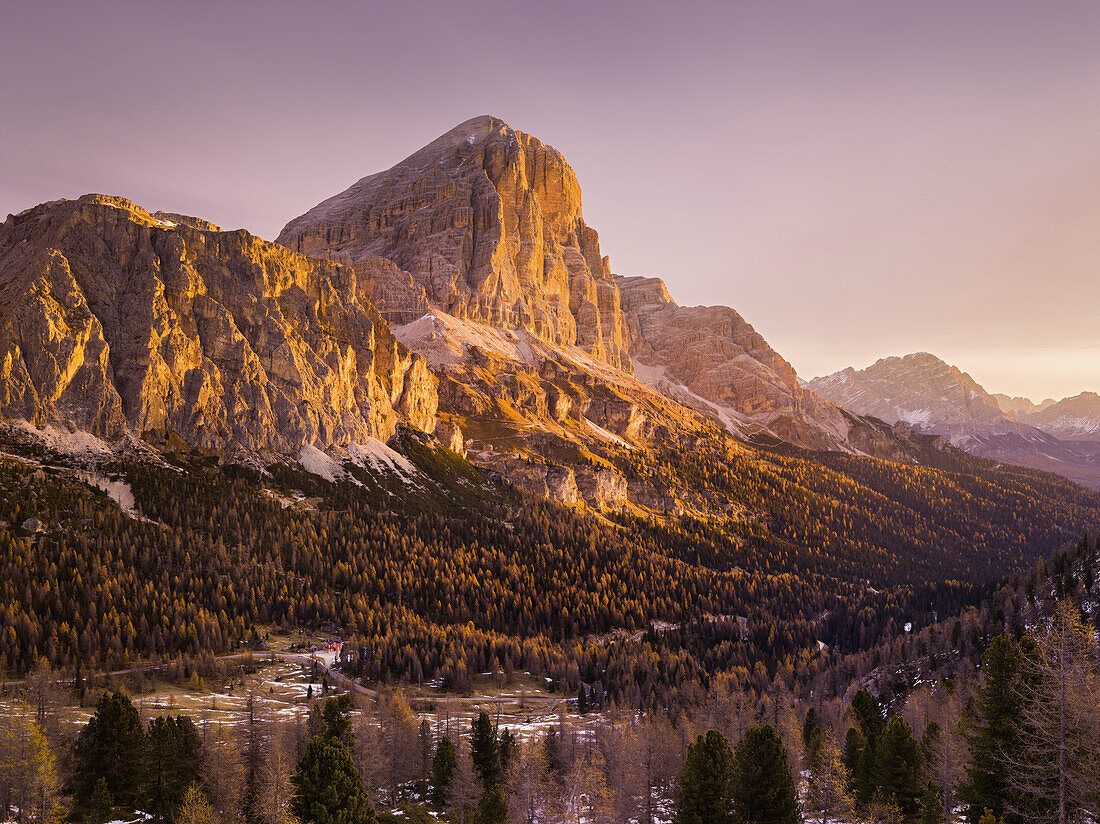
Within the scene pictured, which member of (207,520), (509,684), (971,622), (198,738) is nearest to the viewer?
(198,738)

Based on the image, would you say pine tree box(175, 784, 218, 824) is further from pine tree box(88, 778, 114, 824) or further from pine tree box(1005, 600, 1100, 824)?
pine tree box(1005, 600, 1100, 824)

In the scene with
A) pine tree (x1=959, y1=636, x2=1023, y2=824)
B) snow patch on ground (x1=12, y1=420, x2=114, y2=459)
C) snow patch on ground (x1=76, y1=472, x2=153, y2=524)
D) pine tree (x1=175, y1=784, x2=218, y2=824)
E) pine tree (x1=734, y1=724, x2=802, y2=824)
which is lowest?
pine tree (x1=175, y1=784, x2=218, y2=824)

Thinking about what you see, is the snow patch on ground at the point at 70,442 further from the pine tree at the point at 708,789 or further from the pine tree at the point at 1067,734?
the pine tree at the point at 1067,734

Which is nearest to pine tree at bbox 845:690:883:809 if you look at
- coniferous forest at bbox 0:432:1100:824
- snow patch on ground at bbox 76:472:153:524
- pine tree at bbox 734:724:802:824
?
coniferous forest at bbox 0:432:1100:824

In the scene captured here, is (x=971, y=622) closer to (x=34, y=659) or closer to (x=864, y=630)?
(x=864, y=630)

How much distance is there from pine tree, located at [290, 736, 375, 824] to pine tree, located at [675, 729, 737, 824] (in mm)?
25099

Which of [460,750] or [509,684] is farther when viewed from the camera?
[509,684]

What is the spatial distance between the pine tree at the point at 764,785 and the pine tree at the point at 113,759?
57290mm

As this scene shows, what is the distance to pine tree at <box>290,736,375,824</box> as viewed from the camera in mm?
55031

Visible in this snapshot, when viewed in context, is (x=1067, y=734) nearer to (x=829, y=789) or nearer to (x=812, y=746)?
(x=829, y=789)

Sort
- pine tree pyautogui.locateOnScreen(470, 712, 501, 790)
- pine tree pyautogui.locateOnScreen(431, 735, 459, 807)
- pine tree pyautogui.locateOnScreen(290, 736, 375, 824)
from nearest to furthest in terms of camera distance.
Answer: pine tree pyautogui.locateOnScreen(290, 736, 375, 824) < pine tree pyautogui.locateOnScreen(431, 735, 459, 807) < pine tree pyautogui.locateOnScreen(470, 712, 501, 790)

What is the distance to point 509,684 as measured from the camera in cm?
14850

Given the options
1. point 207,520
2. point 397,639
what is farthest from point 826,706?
point 207,520

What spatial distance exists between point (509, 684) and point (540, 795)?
83.4m
